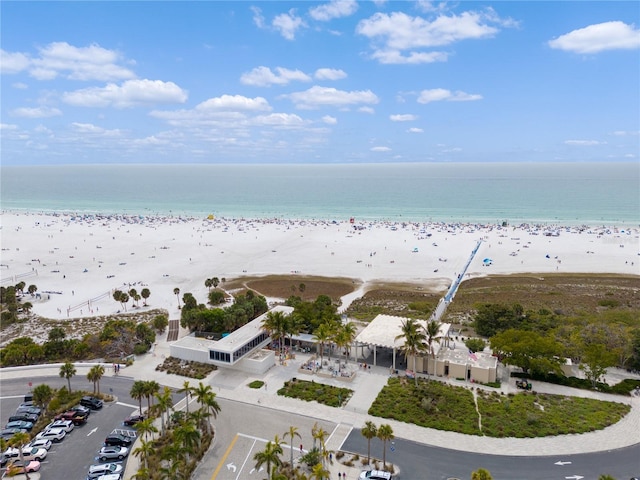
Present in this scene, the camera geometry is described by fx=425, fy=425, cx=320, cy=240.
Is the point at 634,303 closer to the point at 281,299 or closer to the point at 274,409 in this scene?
the point at 281,299

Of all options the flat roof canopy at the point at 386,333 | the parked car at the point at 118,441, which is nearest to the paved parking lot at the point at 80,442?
the parked car at the point at 118,441

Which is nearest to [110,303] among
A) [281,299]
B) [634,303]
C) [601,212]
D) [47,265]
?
[281,299]

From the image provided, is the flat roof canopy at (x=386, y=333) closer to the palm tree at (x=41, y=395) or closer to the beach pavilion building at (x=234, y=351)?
the beach pavilion building at (x=234, y=351)

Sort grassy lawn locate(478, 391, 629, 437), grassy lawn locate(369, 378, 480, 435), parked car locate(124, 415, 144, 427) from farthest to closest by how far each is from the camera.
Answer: parked car locate(124, 415, 144, 427)
grassy lawn locate(369, 378, 480, 435)
grassy lawn locate(478, 391, 629, 437)

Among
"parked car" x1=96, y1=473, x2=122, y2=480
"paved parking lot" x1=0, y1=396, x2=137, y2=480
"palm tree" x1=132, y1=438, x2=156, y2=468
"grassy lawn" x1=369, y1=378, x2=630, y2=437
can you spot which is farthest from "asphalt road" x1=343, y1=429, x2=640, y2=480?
"paved parking lot" x1=0, y1=396, x2=137, y2=480

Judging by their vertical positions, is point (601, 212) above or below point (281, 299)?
above

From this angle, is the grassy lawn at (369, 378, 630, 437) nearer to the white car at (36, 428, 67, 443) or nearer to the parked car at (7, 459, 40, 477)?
the white car at (36, 428, 67, 443)

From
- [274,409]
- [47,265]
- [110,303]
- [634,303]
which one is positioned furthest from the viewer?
[47,265]
